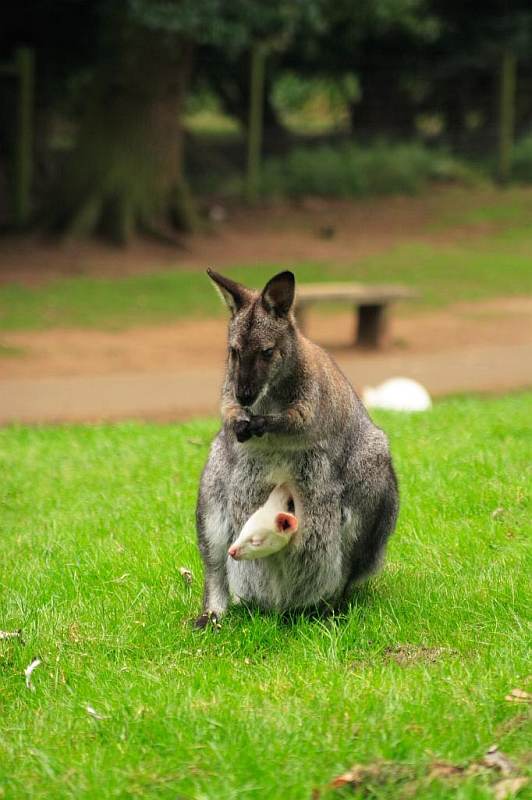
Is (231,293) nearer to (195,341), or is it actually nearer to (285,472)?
(285,472)

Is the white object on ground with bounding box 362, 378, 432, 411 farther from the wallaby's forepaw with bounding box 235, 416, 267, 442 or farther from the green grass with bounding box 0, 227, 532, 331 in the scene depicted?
the green grass with bounding box 0, 227, 532, 331

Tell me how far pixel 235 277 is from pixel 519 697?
560 inches

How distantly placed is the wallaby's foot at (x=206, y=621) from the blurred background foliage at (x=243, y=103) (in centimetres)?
1408

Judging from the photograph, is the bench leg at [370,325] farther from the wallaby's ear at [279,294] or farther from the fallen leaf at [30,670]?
the fallen leaf at [30,670]

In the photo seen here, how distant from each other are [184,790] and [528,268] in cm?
1650

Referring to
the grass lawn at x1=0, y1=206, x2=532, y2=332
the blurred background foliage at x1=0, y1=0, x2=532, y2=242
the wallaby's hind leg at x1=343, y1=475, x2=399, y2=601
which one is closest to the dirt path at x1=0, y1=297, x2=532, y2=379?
the grass lawn at x1=0, y1=206, x2=532, y2=332

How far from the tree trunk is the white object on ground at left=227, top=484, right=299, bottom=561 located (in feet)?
50.9

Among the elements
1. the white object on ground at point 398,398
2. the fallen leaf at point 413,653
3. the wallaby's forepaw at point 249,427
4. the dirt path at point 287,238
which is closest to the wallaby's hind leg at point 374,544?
the fallen leaf at point 413,653

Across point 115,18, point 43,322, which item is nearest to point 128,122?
point 115,18

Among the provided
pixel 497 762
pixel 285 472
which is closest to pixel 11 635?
pixel 285 472

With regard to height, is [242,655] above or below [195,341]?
above

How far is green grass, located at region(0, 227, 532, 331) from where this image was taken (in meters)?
15.9

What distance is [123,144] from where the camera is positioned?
786 inches

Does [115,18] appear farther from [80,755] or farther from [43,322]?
[80,755]
